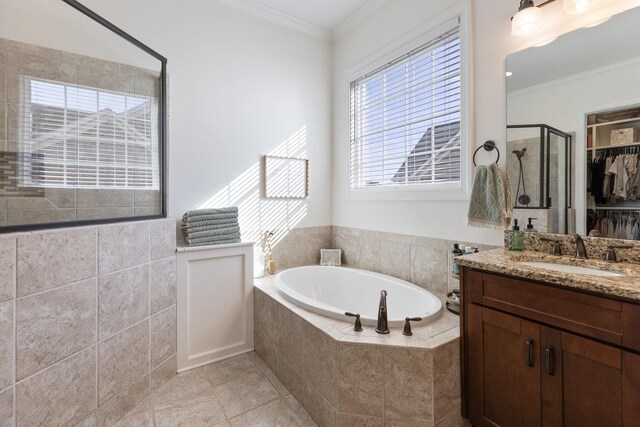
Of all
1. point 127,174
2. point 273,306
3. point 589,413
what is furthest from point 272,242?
point 589,413

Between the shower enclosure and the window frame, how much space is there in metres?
0.28

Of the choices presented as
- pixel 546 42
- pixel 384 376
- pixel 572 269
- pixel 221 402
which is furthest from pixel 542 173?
pixel 221 402

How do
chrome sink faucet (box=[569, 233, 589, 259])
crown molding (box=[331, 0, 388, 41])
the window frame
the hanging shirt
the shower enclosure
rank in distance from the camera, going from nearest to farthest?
the hanging shirt, chrome sink faucet (box=[569, 233, 589, 259]), the shower enclosure, the window frame, crown molding (box=[331, 0, 388, 41])

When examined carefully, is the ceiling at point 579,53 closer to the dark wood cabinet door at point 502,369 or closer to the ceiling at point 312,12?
the dark wood cabinet door at point 502,369

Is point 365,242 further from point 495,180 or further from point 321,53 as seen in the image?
point 321,53

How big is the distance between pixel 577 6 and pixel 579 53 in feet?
0.71

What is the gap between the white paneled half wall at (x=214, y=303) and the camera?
6.95ft

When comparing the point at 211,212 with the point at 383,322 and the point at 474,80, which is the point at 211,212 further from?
the point at 474,80

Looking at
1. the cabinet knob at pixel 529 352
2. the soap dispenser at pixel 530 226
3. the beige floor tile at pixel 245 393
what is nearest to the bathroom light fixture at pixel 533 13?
the soap dispenser at pixel 530 226

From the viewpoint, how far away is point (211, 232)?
88.4 inches

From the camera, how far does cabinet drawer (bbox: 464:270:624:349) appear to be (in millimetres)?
1044

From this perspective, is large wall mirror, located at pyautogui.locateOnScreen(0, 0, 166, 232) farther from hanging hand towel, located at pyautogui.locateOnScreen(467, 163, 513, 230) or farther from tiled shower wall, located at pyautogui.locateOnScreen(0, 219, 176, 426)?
hanging hand towel, located at pyautogui.locateOnScreen(467, 163, 513, 230)

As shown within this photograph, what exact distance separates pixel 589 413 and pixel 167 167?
2.60m

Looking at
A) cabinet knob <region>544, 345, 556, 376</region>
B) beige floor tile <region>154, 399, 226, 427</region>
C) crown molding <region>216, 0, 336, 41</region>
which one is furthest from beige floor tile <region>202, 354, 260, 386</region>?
crown molding <region>216, 0, 336, 41</region>
